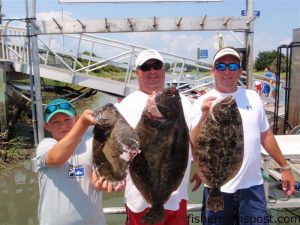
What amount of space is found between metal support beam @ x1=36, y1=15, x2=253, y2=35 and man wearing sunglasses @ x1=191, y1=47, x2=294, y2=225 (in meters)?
1.64

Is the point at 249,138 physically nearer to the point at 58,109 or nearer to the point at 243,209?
the point at 243,209

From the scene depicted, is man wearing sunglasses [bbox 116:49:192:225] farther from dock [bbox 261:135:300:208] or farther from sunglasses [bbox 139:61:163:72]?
dock [bbox 261:135:300:208]

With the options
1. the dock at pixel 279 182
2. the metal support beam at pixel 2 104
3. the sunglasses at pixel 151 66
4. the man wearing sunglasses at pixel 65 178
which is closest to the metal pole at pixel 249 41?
the dock at pixel 279 182

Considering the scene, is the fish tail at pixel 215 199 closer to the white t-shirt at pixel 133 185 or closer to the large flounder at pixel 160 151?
the white t-shirt at pixel 133 185

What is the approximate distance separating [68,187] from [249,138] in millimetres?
1631

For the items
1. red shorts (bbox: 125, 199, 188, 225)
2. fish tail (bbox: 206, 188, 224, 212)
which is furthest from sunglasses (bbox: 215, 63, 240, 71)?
red shorts (bbox: 125, 199, 188, 225)

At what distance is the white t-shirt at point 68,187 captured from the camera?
2936 millimetres

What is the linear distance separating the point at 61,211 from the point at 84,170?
36cm

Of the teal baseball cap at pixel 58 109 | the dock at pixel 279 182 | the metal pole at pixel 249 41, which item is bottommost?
the dock at pixel 279 182

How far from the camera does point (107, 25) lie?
4.91 metres

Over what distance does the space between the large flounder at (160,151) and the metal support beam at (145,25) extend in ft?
8.21

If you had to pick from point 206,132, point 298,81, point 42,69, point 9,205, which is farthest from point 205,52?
point 206,132

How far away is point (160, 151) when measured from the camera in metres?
2.72

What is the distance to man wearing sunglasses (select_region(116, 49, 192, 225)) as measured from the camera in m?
3.15
